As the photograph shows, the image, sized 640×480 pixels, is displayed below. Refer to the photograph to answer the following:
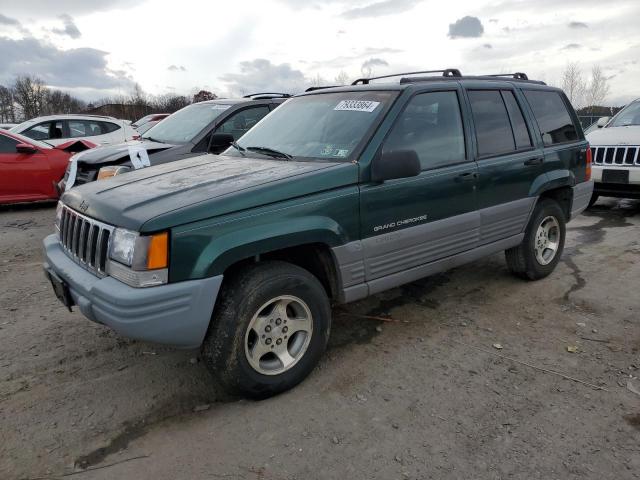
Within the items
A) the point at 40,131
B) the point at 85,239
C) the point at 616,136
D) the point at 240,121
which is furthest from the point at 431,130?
the point at 40,131

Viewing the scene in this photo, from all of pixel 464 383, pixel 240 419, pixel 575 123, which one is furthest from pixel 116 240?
pixel 575 123

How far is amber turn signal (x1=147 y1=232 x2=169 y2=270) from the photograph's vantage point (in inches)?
99.8

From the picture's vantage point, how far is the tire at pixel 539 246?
471cm

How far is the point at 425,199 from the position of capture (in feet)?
11.8

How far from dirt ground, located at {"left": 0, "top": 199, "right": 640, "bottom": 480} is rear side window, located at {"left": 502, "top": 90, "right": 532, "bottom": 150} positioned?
143cm

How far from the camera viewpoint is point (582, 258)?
570 centimetres

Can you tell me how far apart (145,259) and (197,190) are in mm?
573

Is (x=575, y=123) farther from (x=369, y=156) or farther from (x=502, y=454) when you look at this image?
(x=502, y=454)

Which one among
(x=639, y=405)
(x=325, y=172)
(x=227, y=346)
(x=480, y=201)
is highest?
(x=325, y=172)

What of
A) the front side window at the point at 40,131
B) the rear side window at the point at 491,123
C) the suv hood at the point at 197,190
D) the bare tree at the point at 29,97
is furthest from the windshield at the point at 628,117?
the bare tree at the point at 29,97

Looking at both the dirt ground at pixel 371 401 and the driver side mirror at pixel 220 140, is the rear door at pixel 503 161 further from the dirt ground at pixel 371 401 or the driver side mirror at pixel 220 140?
the driver side mirror at pixel 220 140

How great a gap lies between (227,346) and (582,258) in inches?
182

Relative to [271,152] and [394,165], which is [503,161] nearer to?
[394,165]

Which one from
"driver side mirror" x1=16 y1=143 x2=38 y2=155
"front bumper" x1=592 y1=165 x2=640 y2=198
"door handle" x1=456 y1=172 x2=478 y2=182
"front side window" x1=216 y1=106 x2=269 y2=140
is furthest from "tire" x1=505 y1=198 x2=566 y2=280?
"driver side mirror" x1=16 y1=143 x2=38 y2=155
